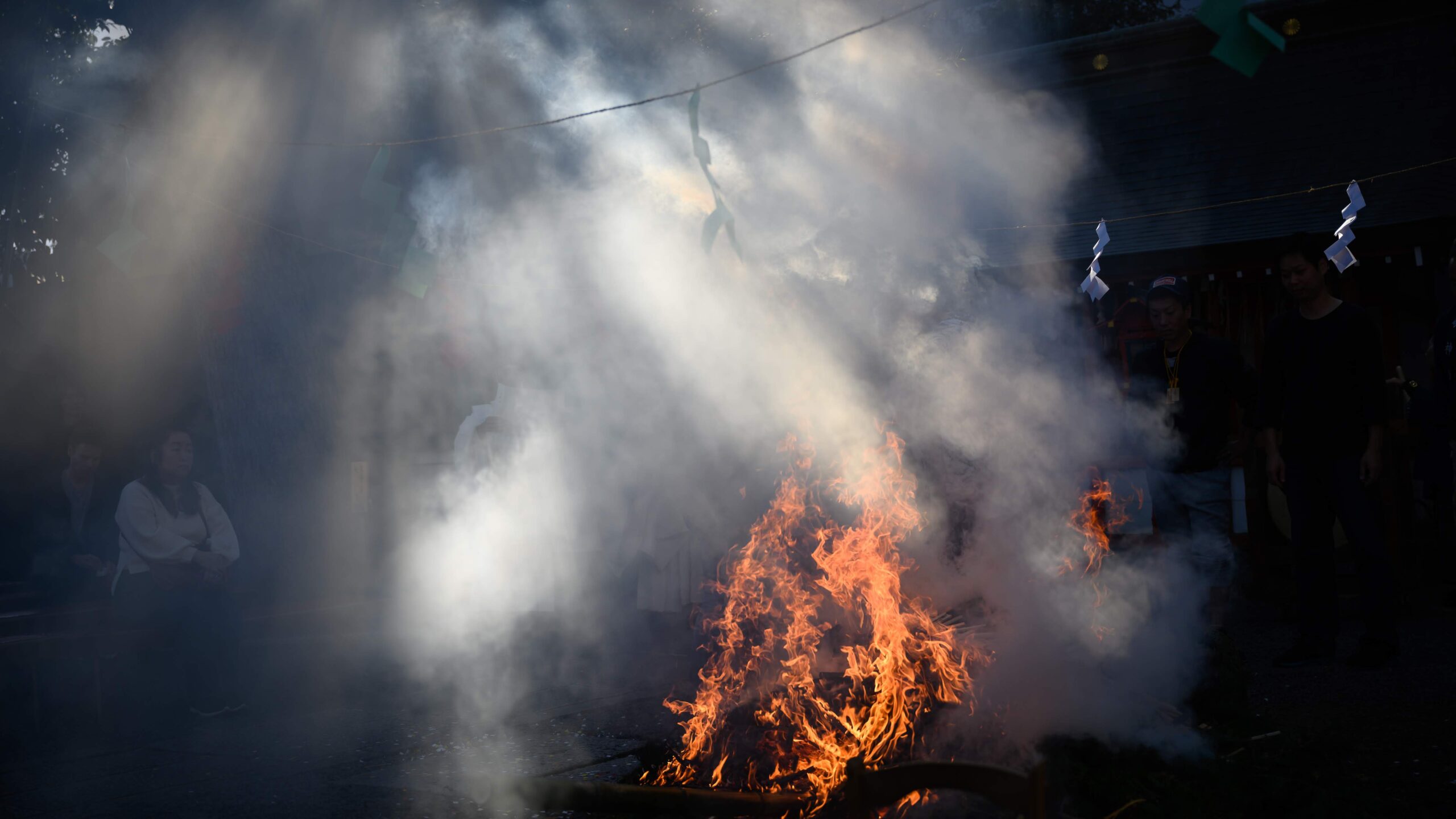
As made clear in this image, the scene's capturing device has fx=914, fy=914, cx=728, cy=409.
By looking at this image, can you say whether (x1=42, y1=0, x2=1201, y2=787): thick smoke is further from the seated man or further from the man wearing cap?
the seated man

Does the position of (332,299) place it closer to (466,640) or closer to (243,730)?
(466,640)

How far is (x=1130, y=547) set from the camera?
428 cm

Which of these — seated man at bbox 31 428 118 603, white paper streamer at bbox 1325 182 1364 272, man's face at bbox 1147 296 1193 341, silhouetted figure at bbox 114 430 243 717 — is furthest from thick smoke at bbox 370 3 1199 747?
seated man at bbox 31 428 118 603

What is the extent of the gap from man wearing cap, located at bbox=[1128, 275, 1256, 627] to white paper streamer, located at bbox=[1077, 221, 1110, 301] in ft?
9.55

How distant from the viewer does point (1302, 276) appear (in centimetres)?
459

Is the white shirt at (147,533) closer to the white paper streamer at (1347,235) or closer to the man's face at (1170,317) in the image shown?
the man's face at (1170,317)

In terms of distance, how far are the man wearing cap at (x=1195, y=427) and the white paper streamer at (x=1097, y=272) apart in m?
2.91

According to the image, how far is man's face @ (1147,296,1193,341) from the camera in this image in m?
4.82

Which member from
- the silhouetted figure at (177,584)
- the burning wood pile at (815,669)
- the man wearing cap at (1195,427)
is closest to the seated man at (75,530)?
the silhouetted figure at (177,584)

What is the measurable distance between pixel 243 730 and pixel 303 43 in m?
6.17

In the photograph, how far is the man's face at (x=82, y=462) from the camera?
605 cm

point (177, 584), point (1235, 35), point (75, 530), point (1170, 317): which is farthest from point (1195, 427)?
point (75, 530)

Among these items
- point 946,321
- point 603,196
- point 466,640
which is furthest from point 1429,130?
point 466,640

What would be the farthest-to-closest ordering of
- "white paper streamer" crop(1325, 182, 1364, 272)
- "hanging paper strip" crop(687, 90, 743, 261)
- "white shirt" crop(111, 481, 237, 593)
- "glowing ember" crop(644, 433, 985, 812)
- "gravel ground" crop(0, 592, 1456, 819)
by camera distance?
"white paper streamer" crop(1325, 182, 1364, 272)
"hanging paper strip" crop(687, 90, 743, 261)
"white shirt" crop(111, 481, 237, 593)
"glowing ember" crop(644, 433, 985, 812)
"gravel ground" crop(0, 592, 1456, 819)
